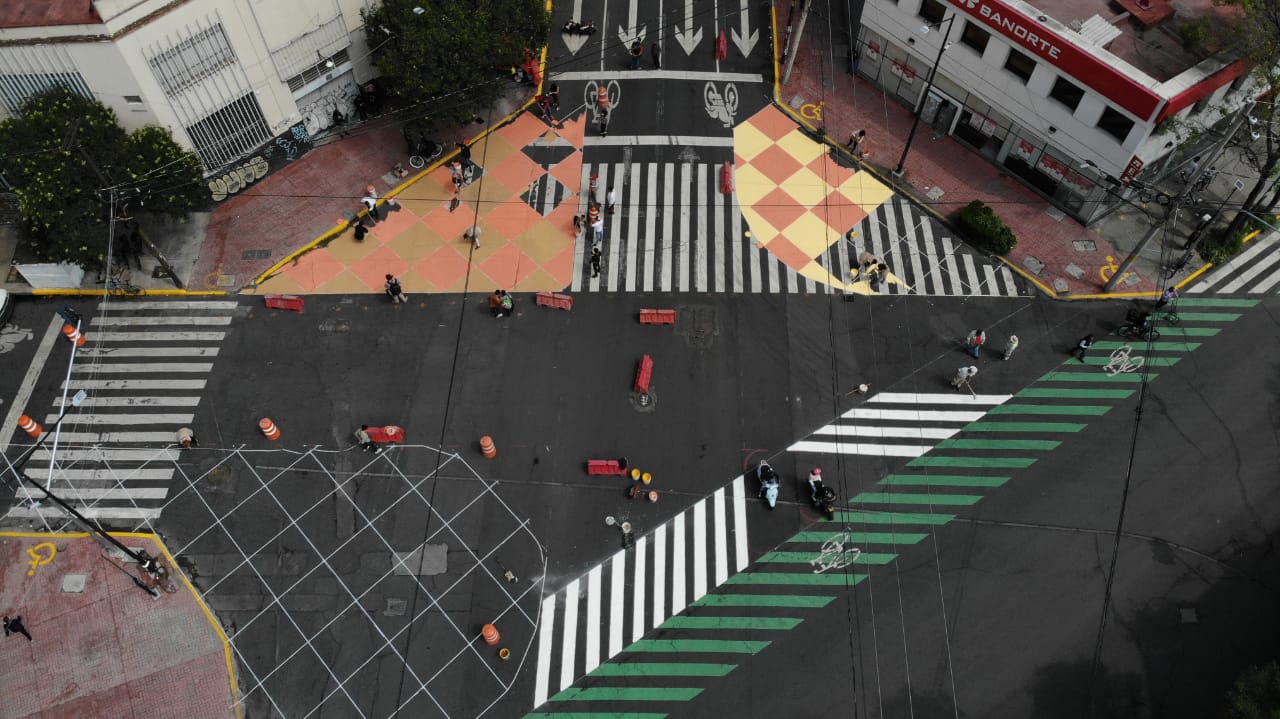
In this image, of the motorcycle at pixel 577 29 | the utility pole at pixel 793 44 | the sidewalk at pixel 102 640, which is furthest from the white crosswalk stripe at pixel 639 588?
the motorcycle at pixel 577 29

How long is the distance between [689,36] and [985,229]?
21306 mm

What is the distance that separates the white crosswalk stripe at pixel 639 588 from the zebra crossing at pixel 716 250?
11.7 meters

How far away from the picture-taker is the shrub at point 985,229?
4783 centimetres

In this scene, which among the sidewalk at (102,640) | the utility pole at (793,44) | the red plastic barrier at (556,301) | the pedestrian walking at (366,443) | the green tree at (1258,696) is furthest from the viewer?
the utility pole at (793,44)

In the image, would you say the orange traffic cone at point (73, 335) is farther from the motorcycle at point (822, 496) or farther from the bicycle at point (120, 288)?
the motorcycle at point (822, 496)

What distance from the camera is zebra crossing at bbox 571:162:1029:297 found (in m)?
47.5

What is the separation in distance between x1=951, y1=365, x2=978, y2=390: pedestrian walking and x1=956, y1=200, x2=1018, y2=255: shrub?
24.1 ft

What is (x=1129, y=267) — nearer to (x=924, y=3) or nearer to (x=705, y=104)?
(x=924, y=3)

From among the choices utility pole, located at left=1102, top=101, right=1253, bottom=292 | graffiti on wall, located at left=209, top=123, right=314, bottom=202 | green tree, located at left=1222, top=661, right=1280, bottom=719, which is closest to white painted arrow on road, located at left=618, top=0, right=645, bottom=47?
graffiti on wall, located at left=209, top=123, right=314, bottom=202

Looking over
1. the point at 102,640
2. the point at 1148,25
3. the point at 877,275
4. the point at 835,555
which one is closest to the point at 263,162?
the point at 102,640

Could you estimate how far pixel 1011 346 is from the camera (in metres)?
44.6

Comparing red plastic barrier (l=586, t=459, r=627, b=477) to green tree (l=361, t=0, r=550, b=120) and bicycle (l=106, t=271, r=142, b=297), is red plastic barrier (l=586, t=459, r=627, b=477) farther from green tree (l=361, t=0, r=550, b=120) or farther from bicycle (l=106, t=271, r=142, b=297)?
bicycle (l=106, t=271, r=142, b=297)

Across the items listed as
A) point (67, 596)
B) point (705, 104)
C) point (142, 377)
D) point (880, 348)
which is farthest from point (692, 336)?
Answer: point (67, 596)

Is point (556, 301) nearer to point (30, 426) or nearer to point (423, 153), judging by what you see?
point (423, 153)
